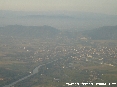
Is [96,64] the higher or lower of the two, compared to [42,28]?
lower

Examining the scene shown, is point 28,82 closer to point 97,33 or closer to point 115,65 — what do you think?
point 115,65

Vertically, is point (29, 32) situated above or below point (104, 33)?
above

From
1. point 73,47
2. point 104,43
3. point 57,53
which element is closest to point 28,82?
point 57,53

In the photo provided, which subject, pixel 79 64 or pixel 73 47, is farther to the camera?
Answer: pixel 73 47

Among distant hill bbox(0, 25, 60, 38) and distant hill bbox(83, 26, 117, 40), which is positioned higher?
distant hill bbox(0, 25, 60, 38)

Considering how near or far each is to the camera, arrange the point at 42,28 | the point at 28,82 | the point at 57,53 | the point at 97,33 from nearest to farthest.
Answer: the point at 28,82 → the point at 57,53 → the point at 97,33 → the point at 42,28

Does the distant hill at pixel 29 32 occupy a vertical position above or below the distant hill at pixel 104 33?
above

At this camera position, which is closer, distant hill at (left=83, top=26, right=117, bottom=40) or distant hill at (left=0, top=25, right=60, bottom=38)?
distant hill at (left=83, top=26, right=117, bottom=40)

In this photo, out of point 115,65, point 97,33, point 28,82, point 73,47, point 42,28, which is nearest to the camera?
point 28,82

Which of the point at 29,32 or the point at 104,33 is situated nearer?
the point at 104,33

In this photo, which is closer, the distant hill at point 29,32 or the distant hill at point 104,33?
the distant hill at point 104,33
